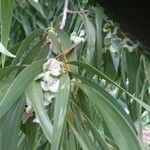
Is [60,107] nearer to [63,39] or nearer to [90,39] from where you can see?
[63,39]

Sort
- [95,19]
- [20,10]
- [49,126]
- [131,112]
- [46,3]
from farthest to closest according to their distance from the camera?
[46,3] < [20,10] < [131,112] < [95,19] < [49,126]

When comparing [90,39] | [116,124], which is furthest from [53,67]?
[90,39]

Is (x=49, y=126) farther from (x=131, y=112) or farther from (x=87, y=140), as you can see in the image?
(x=131, y=112)

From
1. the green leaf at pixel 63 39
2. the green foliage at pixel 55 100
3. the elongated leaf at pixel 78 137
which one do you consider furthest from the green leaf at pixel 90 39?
the elongated leaf at pixel 78 137

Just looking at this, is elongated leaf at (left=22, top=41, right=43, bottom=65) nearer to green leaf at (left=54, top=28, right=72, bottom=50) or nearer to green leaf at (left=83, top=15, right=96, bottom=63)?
green leaf at (left=54, top=28, right=72, bottom=50)

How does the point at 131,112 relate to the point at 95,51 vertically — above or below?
below

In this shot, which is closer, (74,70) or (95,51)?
(74,70)

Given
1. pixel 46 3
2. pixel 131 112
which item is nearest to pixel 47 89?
pixel 131 112

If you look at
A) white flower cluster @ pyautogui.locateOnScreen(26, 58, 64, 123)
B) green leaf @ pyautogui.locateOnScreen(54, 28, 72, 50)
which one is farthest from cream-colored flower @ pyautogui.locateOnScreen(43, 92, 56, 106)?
green leaf @ pyautogui.locateOnScreen(54, 28, 72, 50)
